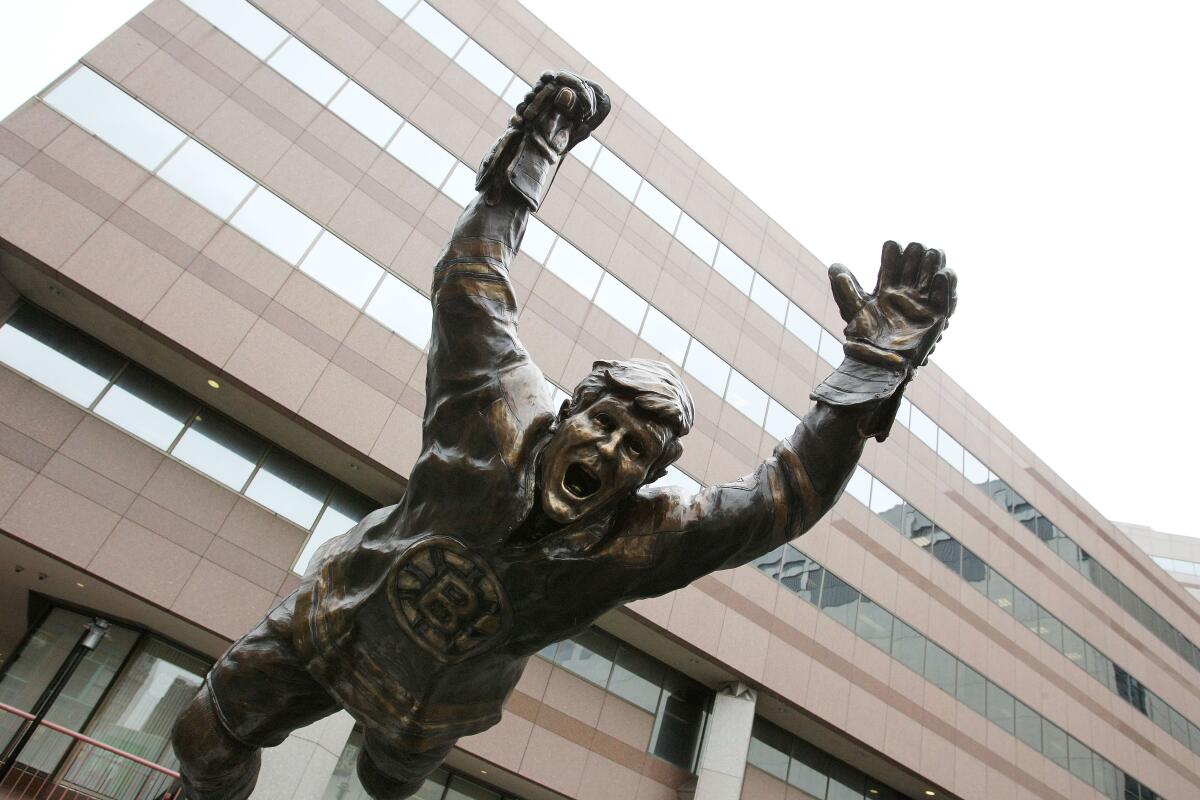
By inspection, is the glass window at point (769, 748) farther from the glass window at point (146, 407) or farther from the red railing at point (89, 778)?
the glass window at point (146, 407)

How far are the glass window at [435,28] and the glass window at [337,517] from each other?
866 cm

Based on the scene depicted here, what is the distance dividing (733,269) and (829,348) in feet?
11.4

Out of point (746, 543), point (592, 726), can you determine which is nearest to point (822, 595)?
point (592, 726)

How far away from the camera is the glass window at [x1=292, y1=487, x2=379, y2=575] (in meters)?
12.2

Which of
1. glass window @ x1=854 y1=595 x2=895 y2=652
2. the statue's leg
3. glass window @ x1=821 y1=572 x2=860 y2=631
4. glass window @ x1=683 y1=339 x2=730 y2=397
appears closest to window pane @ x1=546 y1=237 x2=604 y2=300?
glass window @ x1=683 y1=339 x2=730 y2=397

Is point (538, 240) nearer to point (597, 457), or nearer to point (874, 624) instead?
point (874, 624)

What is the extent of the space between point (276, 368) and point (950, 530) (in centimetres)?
1657

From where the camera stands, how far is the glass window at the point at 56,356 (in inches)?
433

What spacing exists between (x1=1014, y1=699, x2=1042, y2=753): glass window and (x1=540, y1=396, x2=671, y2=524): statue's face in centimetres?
2090

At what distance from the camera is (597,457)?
2.08m

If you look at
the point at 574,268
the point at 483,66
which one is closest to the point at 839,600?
the point at 574,268

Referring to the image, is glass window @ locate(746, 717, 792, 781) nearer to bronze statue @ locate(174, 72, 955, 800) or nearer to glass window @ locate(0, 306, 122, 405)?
glass window @ locate(0, 306, 122, 405)

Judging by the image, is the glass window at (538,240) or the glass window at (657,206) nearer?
the glass window at (538,240)

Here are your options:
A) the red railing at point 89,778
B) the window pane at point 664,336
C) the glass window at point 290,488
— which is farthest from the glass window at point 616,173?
the red railing at point 89,778
